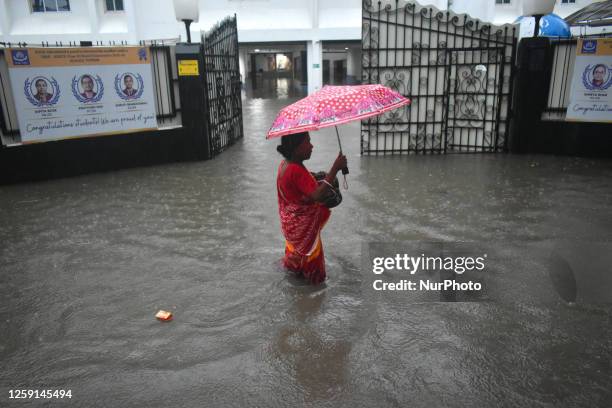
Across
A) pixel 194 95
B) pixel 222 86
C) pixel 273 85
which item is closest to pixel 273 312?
pixel 194 95

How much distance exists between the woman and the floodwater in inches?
10.0

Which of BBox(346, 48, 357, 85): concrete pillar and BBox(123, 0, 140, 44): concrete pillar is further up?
BBox(123, 0, 140, 44): concrete pillar

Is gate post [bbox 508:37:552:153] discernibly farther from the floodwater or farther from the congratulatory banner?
the congratulatory banner

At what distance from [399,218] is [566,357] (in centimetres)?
300

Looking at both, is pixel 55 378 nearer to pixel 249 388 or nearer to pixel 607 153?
pixel 249 388

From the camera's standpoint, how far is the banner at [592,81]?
855cm

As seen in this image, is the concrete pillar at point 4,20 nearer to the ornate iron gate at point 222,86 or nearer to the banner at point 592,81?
the ornate iron gate at point 222,86

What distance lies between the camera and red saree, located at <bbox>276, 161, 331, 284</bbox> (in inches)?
150

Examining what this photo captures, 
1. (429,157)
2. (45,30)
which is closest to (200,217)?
(429,157)

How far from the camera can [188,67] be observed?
905 centimetres

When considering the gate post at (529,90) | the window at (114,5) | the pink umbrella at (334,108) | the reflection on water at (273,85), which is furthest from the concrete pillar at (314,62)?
the pink umbrella at (334,108)

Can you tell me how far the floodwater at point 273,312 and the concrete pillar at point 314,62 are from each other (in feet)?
66.5

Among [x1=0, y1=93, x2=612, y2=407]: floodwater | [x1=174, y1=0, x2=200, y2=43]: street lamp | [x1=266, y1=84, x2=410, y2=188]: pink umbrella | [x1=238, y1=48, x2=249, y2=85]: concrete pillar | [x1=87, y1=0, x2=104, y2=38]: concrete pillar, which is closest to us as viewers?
[x1=0, y1=93, x2=612, y2=407]: floodwater

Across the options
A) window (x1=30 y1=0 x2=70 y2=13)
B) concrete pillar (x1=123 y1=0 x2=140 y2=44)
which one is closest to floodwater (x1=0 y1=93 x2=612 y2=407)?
concrete pillar (x1=123 y1=0 x2=140 y2=44)
